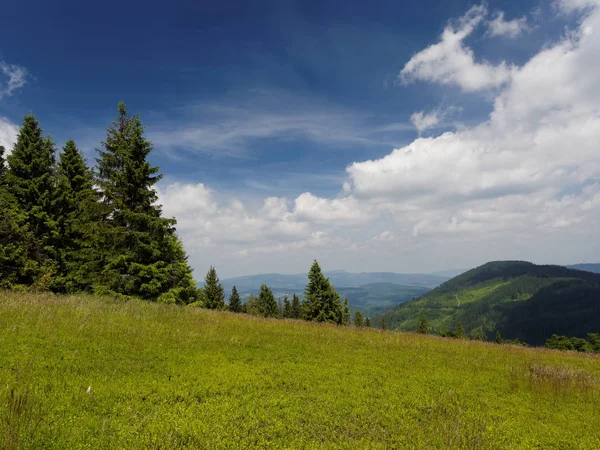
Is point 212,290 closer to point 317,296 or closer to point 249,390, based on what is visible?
point 317,296

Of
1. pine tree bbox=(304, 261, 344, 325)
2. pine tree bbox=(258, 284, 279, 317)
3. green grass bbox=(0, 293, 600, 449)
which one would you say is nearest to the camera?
green grass bbox=(0, 293, 600, 449)

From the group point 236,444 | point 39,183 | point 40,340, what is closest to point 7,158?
point 39,183

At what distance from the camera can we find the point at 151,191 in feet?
64.2

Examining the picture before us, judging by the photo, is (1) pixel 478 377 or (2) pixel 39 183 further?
(2) pixel 39 183

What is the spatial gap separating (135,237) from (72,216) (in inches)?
250

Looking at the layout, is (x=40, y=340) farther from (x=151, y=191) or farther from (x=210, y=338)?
(x=151, y=191)

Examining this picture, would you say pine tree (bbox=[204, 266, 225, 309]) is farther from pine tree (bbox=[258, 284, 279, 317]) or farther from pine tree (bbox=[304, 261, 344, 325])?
pine tree (bbox=[304, 261, 344, 325])

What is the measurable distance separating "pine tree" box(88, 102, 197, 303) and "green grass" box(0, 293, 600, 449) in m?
5.48

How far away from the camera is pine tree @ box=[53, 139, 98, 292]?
781 inches

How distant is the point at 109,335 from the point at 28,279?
594 inches

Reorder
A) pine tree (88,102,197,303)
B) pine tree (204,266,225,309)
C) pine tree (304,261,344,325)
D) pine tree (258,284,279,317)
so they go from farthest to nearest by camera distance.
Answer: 1. pine tree (258,284,279,317)
2. pine tree (204,266,225,309)
3. pine tree (304,261,344,325)
4. pine tree (88,102,197,303)

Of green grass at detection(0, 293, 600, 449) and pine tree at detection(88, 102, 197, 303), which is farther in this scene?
pine tree at detection(88, 102, 197, 303)

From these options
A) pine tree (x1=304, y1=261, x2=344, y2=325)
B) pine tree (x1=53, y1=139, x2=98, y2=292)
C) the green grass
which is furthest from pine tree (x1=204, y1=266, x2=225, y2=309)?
the green grass

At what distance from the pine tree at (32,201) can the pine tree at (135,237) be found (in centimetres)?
367
